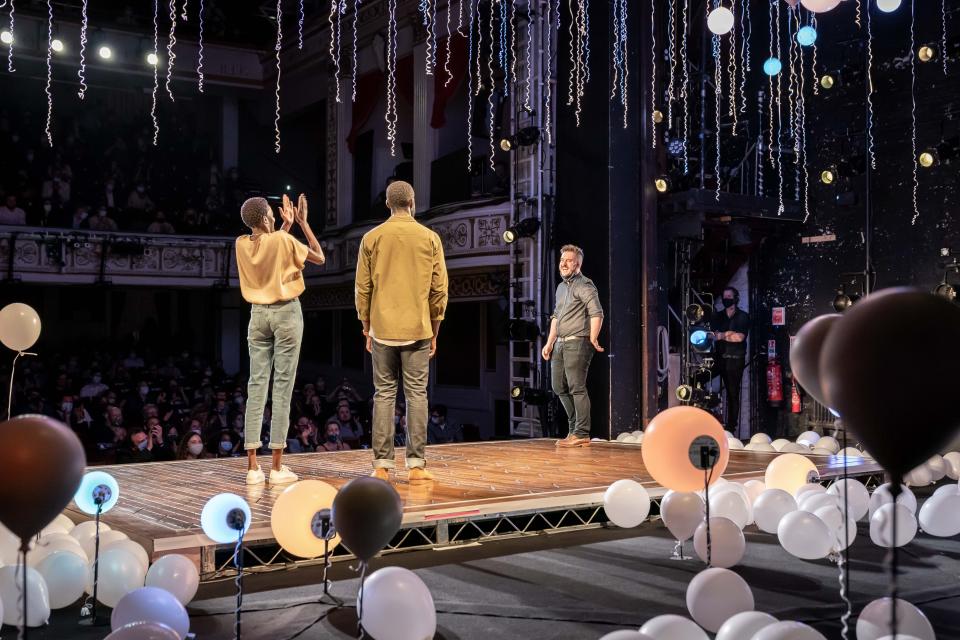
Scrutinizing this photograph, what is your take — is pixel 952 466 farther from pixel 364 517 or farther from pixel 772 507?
pixel 364 517

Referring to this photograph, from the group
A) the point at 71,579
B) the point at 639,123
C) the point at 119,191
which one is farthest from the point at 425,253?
the point at 119,191

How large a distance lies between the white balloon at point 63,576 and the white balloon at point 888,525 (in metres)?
3.25

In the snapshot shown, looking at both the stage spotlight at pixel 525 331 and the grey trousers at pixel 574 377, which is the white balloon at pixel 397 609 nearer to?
the grey trousers at pixel 574 377

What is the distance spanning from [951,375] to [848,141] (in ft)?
31.0

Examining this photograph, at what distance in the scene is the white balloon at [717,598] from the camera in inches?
115

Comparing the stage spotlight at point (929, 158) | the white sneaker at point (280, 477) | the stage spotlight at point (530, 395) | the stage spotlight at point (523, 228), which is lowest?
the white sneaker at point (280, 477)

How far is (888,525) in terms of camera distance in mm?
3803

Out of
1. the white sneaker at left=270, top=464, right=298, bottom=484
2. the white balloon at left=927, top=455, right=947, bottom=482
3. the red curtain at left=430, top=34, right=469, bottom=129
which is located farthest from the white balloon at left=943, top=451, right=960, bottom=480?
the red curtain at left=430, top=34, right=469, bottom=129

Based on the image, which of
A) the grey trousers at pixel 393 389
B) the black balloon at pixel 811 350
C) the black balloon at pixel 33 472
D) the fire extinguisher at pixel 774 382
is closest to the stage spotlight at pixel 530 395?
the fire extinguisher at pixel 774 382

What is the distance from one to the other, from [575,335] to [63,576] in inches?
175

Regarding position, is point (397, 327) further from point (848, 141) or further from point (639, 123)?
point (848, 141)

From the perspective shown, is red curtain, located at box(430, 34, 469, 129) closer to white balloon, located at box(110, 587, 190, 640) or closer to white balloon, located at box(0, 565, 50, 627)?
white balloon, located at box(0, 565, 50, 627)

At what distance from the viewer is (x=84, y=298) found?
18344 mm

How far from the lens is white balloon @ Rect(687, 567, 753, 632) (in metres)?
2.92
